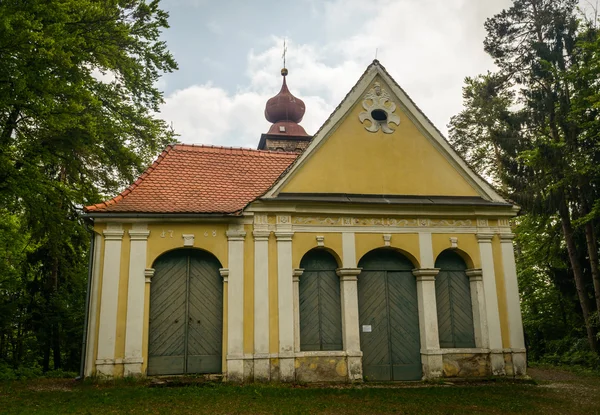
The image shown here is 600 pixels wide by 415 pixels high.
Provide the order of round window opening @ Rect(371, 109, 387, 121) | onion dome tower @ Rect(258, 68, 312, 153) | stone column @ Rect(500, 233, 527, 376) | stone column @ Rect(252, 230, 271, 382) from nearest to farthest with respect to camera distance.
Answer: stone column @ Rect(252, 230, 271, 382)
stone column @ Rect(500, 233, 527, 376)
round window opening @ Rect(371, 109, 387, 121)
onion dome tower @ Rect(258, 68, 312, 153)

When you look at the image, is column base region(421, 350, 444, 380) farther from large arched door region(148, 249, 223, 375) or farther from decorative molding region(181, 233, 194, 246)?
decorative molding region(181, 233, 194, 246)

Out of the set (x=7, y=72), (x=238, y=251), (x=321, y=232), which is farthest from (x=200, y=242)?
(x=7, y=72)

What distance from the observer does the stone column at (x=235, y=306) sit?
34.4 feet

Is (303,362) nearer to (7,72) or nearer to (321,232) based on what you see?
(321,232)

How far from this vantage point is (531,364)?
1833 centimetres

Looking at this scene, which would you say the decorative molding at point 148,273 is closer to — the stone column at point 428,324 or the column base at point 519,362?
the stone column at point 428,324

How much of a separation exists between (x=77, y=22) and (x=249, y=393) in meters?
9.44

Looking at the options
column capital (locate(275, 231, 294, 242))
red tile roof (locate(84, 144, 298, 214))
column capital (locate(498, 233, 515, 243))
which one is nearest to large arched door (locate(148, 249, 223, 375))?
red tile roof (locate(84, 144, 298, 214))

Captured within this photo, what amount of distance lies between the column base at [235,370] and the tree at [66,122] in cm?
596

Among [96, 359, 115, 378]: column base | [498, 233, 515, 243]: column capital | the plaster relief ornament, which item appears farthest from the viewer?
the plaster relief ornament

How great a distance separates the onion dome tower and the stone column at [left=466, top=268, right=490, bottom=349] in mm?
16763

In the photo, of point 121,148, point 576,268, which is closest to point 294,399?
point 121,148

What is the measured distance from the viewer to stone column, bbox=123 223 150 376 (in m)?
10.3

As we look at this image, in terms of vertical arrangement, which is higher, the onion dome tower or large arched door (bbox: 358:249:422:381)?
the onion dome tower
